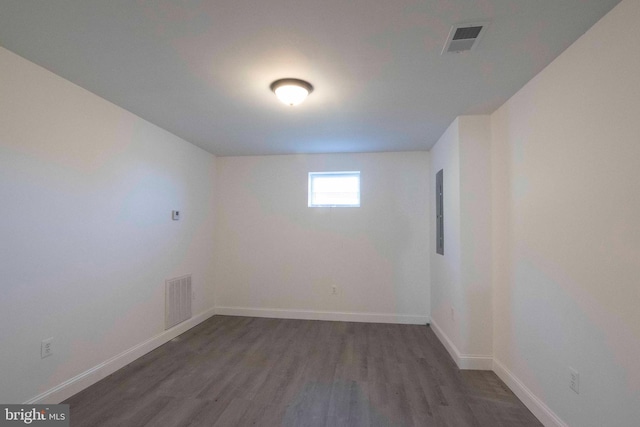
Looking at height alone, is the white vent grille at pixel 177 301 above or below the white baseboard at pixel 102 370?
above

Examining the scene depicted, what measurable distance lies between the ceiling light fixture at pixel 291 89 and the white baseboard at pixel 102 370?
2763 millimetres

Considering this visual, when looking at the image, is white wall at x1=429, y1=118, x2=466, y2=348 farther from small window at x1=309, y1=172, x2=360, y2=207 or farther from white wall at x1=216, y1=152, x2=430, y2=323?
small window at x1=309, y1=172, x2=360, y2=207

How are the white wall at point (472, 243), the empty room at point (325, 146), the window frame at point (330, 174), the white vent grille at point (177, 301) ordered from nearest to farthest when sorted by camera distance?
1. the empty room at point (325, 146)
2. the white wall at point (472, 243)
3. the white vent grille at point (177, 301)
4. the window frame at point (330, 174)

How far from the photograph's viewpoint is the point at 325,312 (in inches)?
170

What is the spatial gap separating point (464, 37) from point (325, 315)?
3.70 meters

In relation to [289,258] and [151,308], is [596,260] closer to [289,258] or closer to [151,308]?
[289,258]

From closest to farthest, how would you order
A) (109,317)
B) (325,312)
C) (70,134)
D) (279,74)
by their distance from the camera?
(279,74) → (70,134) → (109,317) → (325,312)

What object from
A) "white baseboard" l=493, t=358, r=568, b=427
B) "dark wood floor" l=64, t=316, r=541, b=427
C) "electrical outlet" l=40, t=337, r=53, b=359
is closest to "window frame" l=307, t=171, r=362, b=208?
"dark wood floor" l=64, t=316, r=541, b=427

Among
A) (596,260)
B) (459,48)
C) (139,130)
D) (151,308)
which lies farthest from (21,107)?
(596,260)

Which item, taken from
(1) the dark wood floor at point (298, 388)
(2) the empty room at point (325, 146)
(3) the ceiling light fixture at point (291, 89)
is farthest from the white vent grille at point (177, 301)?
(3) the ceiling light fixture at point (291, 89)

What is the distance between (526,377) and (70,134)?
401cm

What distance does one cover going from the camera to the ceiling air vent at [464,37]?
161 cm

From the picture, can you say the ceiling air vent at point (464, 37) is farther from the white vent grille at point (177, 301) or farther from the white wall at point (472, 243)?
the white vent grille at point (177, 301)

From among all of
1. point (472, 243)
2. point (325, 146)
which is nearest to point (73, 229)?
point (325, 146)
